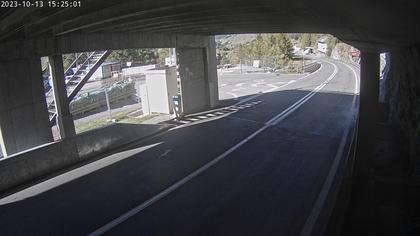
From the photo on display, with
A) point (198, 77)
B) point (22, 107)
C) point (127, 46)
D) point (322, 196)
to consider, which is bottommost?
point (322, 196)

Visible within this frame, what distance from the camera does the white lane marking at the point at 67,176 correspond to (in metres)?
11.7

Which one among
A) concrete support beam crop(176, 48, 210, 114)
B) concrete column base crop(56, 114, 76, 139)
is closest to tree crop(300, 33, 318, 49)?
concrete support beam crop(176, 48, 210, 114)

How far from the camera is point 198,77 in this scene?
25.6 m

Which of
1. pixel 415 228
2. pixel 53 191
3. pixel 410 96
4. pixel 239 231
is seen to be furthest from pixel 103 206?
pixel 410 96

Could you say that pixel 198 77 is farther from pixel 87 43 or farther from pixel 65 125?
pixel 65 125

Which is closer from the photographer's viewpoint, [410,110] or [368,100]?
[410,110]

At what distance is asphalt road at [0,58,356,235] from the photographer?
9.21 metres

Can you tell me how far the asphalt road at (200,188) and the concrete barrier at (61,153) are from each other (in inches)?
44.7

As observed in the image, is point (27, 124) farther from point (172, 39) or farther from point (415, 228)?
point (415, 228)

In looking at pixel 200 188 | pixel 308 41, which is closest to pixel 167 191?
pixel 200 188

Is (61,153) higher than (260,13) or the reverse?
the reverse

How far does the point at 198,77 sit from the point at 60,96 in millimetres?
11247

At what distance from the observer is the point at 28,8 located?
915cm

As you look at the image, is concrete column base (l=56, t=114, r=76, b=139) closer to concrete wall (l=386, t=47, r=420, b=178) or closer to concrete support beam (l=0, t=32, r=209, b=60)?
concrete support beam (l=0, t=32, r=209, b=60)
